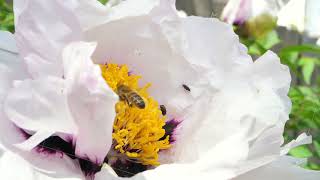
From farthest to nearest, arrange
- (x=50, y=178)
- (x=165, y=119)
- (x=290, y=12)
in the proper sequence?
1. (x=290, y=12)
2. (x=165, y=119)
3. (x=50, y=178)

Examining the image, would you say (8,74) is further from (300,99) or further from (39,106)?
(300,99)

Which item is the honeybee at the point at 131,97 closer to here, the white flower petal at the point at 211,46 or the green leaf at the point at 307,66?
the white flower petal at the point at 211,46

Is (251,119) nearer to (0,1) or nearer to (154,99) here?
(154,99)

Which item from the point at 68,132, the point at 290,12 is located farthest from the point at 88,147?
the point at 290,12

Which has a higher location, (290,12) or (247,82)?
(247,82)

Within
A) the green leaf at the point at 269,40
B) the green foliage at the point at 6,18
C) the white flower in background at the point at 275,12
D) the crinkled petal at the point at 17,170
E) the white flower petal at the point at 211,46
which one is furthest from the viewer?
the green leaf at the point at 269,40

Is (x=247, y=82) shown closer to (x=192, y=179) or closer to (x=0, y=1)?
(x=192, y=179)

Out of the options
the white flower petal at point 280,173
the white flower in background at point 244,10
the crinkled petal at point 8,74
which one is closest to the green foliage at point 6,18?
the white flower in background at point 244,10


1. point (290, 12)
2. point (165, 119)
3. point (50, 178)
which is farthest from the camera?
A: point (290, 12)

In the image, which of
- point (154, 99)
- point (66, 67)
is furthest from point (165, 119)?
point (66, 67)

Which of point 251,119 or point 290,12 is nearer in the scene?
point 251,119
